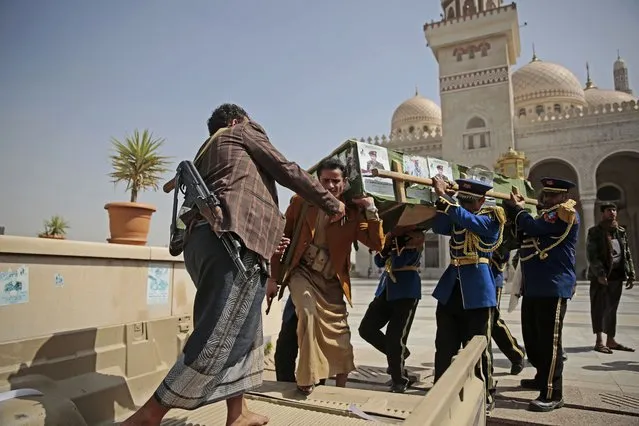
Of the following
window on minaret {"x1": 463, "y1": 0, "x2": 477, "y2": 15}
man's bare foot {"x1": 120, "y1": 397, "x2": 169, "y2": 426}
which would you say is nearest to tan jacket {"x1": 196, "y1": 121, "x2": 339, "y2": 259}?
man's bare foot {"x1": 120, "y1": 397, "x2": 169, "y2": 426}

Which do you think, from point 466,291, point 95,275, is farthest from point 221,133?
point 466,291

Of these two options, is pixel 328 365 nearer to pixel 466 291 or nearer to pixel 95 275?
pixel 466 291

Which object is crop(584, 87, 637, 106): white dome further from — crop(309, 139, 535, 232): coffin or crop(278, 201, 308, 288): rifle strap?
crop(278, 201, 308, 288): rifle strap

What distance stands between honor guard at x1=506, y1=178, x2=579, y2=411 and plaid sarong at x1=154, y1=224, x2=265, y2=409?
2290 mm

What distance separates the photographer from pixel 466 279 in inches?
128

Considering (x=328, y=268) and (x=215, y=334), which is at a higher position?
(x=328, y=268)

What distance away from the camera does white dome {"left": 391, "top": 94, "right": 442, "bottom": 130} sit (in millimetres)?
33188

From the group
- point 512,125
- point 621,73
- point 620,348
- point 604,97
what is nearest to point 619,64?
point 621,73

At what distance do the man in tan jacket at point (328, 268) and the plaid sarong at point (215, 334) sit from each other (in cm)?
69

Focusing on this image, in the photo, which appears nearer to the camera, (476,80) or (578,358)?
(578,358)

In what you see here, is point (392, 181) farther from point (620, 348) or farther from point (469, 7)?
point (469, 7)

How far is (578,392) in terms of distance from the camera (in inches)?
138

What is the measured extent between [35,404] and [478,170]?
12.5 feet

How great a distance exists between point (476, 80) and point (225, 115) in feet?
84.6
